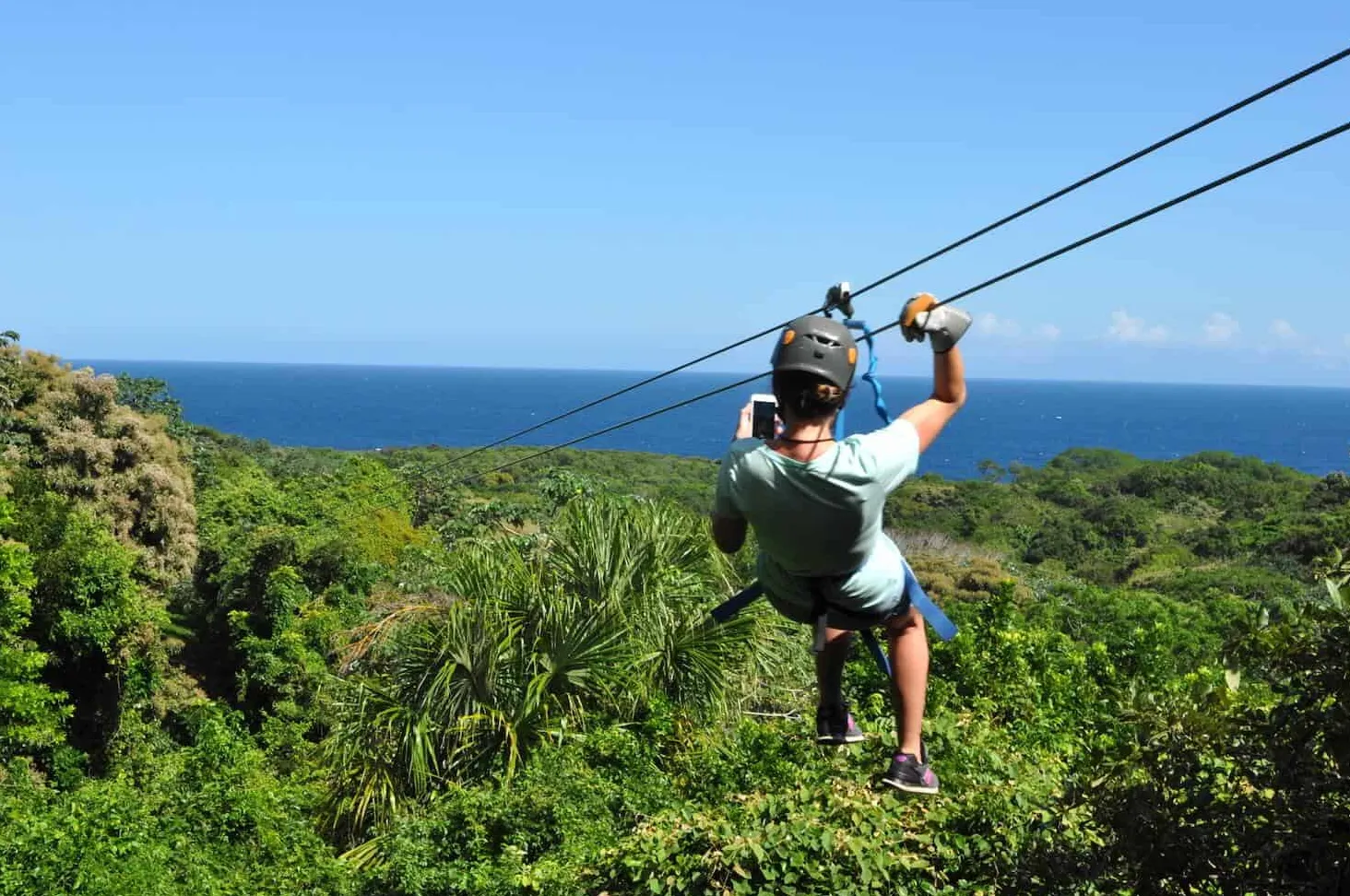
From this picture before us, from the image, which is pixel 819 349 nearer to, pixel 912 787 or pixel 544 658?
pixel 912 787

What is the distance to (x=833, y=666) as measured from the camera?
3.89m

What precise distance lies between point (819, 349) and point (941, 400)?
0.47m

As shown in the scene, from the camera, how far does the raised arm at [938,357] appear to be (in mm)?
3100

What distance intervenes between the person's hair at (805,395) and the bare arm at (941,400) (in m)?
0.19

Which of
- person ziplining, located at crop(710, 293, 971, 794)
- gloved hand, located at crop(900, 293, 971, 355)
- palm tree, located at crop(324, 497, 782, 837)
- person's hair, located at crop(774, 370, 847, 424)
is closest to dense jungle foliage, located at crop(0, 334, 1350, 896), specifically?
palm tree, located at crop(324, 497, 782, 837)

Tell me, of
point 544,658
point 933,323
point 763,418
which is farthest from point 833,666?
point 544,658

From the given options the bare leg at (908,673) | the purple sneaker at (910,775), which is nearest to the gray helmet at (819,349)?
the bare leg at (908,673)

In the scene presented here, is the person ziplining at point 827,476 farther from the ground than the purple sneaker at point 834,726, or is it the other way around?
the person ziplining at point 827,476

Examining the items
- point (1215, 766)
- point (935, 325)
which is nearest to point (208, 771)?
point (1215, 766)

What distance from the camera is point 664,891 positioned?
6094 millimetres

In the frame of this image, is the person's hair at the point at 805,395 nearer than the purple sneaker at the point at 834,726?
Yes

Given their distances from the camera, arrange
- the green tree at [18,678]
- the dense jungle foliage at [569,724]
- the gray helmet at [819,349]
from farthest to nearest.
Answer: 1. the green tree at [18,678]
2. the dense jungle foliage at [569,724]
3. the gray helmet at [819,349]

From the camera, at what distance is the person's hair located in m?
3.07

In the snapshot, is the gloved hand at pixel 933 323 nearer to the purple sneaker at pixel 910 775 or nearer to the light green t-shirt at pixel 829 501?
the light green t-shirt at pixel 829 501
